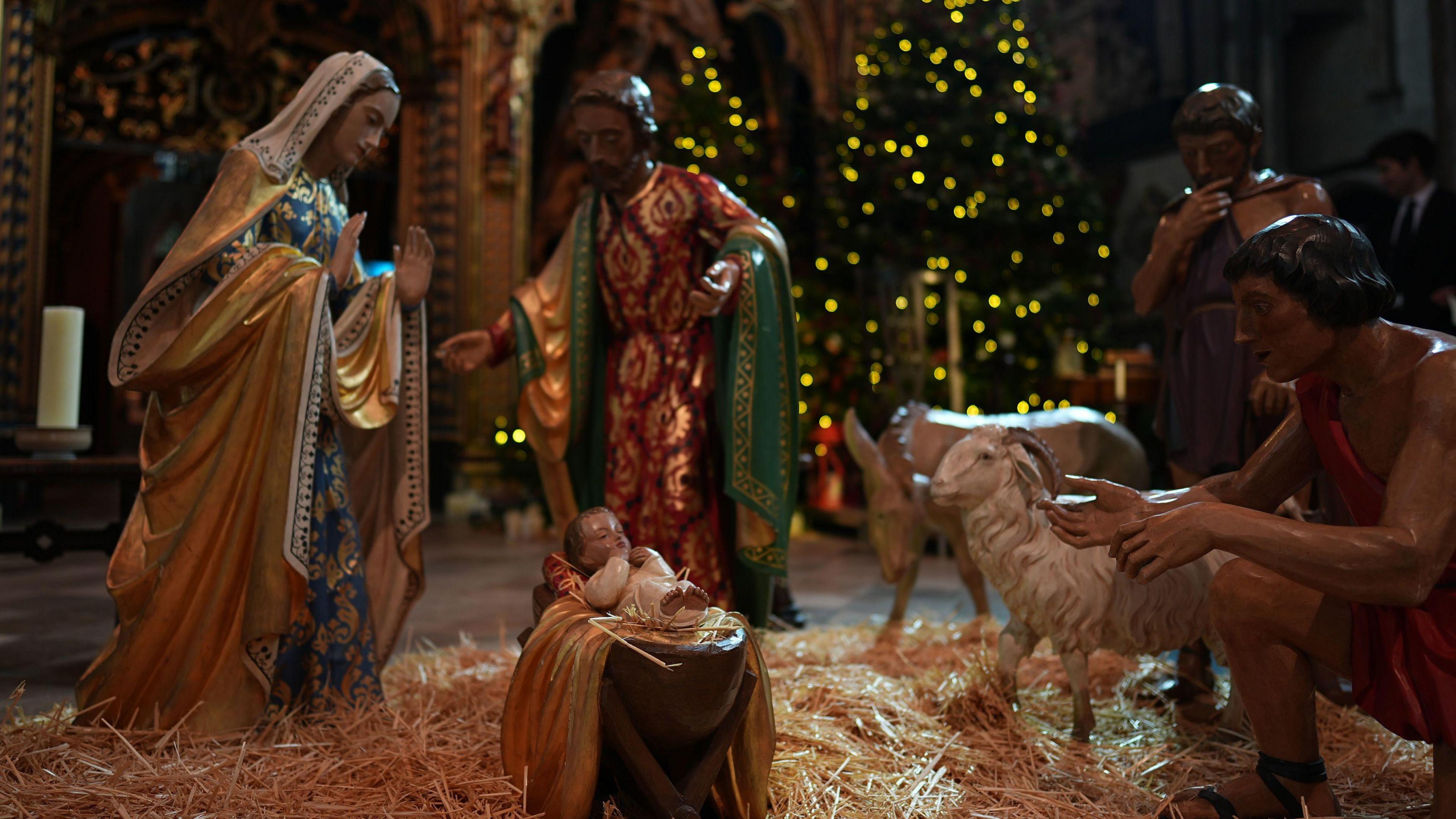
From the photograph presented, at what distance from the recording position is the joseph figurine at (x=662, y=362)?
368 cm

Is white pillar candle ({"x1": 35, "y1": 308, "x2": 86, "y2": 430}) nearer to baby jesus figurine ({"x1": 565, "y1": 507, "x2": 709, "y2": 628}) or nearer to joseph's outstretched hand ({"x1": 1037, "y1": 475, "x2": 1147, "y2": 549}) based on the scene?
baby jesus figurine ({"x1": 565, "y1": 507, "x2": 709, "y2": 628})

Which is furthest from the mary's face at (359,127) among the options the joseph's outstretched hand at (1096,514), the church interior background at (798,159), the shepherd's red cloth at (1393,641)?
the shepherd's red cloth at (1393,641)

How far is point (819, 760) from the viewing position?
277 cm

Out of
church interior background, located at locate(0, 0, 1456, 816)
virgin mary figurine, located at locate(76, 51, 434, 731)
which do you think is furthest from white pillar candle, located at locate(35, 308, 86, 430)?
church interior background, located at locate(0, 0, 1456, 816)

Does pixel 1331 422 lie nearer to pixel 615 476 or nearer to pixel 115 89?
pixel 615 476

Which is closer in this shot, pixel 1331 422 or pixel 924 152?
pixel 1331 422

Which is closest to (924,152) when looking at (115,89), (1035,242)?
(1035,242)

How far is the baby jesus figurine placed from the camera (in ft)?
7.61

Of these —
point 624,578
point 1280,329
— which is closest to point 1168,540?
point 1280,329

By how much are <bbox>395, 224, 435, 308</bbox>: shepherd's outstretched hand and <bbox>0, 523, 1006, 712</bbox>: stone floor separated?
1.48 m

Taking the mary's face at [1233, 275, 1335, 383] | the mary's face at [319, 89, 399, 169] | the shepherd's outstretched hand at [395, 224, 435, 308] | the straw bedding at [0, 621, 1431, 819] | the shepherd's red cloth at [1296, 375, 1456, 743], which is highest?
the mary's face at [319, 89, 399, 169]

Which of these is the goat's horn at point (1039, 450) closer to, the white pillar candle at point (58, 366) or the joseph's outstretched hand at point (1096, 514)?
the joseph's outstretched hand at point (1096, 514)

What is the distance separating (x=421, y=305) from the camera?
140 inches

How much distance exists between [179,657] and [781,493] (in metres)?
1.94
